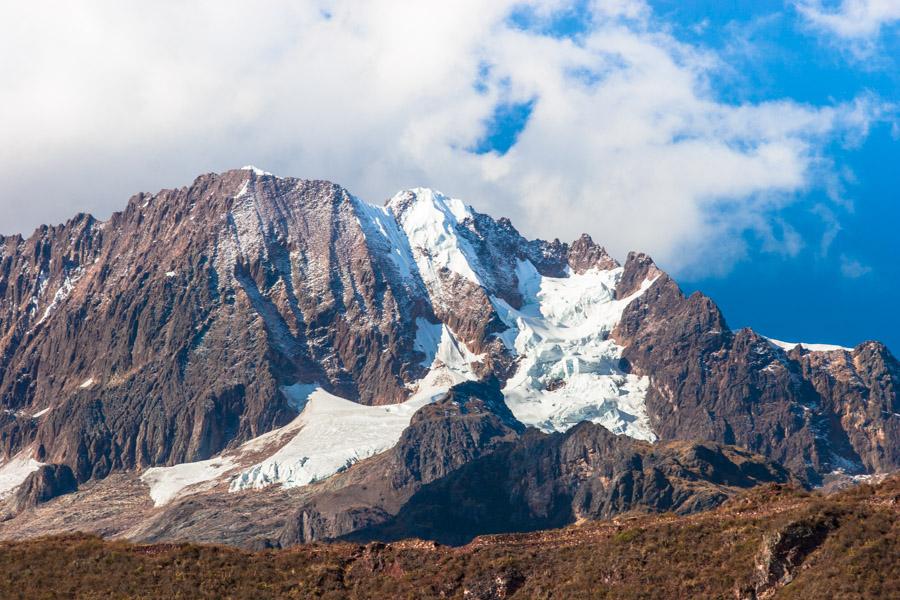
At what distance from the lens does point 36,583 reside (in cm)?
12681

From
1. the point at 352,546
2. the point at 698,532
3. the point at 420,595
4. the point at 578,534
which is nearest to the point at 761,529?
the point at 698,532

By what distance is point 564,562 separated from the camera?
12419 cm

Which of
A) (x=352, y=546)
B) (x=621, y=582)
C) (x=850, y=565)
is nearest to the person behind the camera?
(x=850, y=565)

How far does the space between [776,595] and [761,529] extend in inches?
408

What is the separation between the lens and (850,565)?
349 feet

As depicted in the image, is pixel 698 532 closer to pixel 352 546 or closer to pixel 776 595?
pixel 776 595

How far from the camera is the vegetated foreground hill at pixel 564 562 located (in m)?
111

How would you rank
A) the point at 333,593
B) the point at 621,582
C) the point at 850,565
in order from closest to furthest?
the point at 850,565, the point at 621,582, the point at 333,593

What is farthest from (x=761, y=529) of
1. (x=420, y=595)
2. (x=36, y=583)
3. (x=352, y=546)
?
(x=36, y=583)

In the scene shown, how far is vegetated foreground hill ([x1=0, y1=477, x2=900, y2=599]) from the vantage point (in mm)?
110625

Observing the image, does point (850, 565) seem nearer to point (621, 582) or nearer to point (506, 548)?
point (621, 582)

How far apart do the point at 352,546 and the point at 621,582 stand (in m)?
26.6

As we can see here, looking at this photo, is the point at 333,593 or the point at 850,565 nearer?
the point at 850,565

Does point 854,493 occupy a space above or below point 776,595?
above
